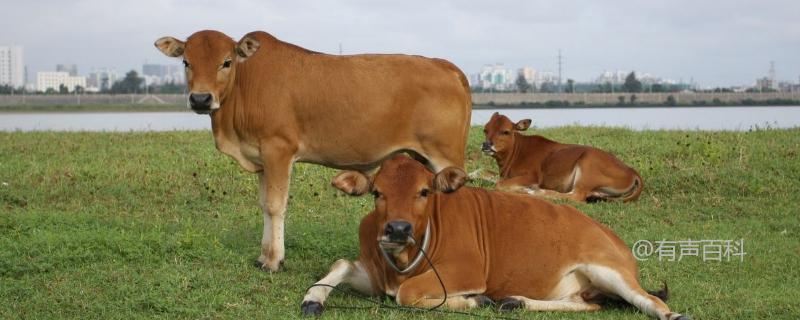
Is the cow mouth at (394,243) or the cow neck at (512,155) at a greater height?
the cow neck at (512,155)

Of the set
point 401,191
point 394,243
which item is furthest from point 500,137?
point 394,243

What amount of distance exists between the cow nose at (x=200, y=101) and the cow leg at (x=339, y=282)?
180 cm

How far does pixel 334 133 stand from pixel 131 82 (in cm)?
9711

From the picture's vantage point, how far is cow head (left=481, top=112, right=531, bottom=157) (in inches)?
526

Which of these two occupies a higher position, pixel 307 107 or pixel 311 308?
pixel 307 107

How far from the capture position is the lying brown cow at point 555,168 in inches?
491

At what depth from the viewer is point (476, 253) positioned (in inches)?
279

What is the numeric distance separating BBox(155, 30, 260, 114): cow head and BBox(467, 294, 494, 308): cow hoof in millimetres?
2648

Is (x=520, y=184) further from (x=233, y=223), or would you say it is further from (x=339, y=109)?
(x=339, y=109)

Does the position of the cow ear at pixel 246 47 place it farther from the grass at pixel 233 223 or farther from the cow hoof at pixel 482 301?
the cow hoof at pixel 482 301

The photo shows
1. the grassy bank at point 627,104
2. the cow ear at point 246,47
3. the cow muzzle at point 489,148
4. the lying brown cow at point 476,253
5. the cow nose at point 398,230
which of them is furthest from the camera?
the grassy bank at point 627,104

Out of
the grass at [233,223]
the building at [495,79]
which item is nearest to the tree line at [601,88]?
the building at [495,79]

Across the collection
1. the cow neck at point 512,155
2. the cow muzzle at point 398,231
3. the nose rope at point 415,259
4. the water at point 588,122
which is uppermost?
the water at point 588,122

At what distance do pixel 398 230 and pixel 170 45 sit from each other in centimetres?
300
